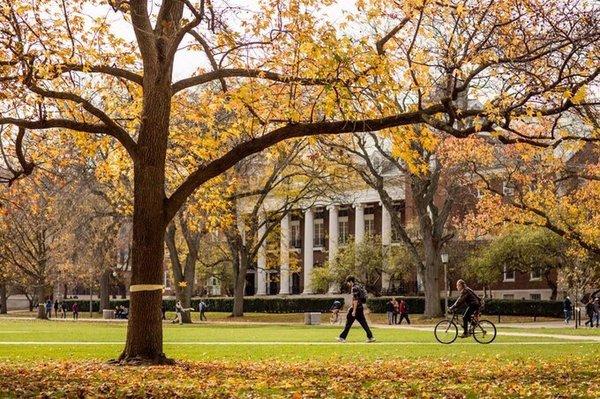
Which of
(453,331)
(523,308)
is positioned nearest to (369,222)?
(523,308)

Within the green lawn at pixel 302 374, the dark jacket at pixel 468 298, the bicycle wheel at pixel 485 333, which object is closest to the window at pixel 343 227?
the bicycle wheel at pixel 485 333

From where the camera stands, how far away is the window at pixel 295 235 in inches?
3578

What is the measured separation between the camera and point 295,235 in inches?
3602

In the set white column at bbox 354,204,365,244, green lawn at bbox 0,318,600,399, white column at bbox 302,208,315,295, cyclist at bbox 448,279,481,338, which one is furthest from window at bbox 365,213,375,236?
green lawn at bbox 0,318,600,399

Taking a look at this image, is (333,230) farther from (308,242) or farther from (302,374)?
(302,374)

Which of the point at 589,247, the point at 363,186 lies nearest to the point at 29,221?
the point at 363,186

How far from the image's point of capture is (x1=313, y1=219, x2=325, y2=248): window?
292 ft

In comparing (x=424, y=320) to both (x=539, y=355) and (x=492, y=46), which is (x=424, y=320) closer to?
(x=539, y=355)

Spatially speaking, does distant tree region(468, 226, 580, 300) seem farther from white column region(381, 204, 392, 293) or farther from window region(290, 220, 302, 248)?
window region(290, 220, 302, 248)

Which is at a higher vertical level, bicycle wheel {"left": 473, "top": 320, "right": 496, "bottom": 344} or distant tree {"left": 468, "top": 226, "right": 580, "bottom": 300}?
distant tree {"left": 468, "top": 226, "right": 580, "bottom": 300}

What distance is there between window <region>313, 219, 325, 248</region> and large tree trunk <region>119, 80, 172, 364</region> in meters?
73.1

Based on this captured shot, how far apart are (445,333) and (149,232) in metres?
12.1

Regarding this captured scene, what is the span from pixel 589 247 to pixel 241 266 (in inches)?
1123

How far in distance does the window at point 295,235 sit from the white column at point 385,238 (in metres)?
11.9
